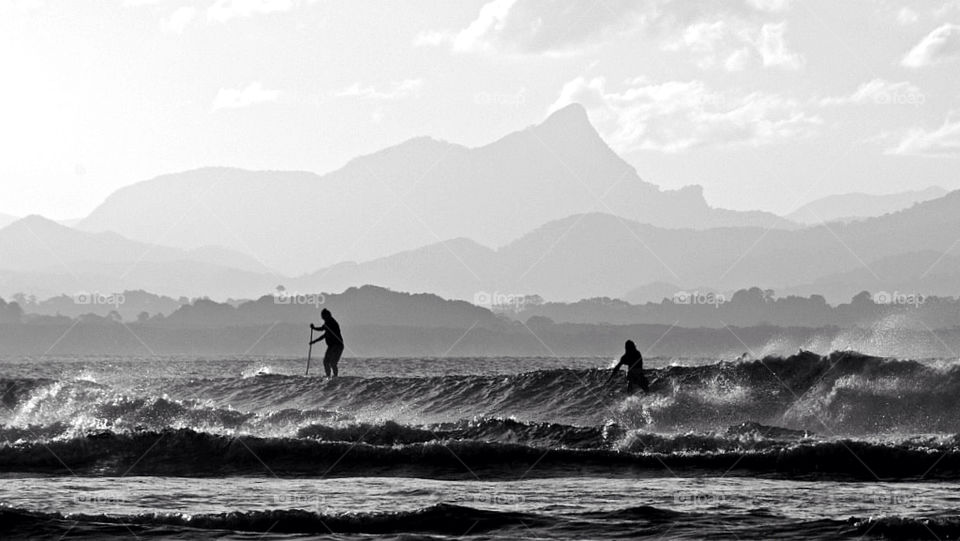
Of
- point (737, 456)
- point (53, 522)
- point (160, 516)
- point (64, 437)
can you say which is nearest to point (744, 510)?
point (737, 456)

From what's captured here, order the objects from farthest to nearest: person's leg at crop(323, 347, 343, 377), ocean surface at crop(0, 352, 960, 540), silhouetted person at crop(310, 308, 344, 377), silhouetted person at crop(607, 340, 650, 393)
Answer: person's leg at crop(323, 347, 343, 377)
silhouetted person at crop(310, 308, 344, 377)
silhouetted person at crop(607, 340, 650, 393)
ocean surface at crop(0, 352, 960, 540)

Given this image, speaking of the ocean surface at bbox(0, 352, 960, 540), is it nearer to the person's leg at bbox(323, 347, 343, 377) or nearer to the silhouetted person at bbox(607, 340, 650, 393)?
the silhouetted person at bbox(607, 340, 650, 393)

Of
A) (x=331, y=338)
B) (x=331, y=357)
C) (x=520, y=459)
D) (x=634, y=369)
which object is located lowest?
(x=520, y=459)

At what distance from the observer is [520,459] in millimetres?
19219

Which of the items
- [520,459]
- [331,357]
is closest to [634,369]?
[520,459]

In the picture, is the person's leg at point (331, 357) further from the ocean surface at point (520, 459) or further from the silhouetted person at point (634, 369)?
the silhouetted person at point (634, 369)

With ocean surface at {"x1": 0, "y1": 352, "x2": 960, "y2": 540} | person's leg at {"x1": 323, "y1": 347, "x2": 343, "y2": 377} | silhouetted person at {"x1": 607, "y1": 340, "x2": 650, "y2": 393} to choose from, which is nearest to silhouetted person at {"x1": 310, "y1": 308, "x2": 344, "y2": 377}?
person's leg at {"x1": 323, "y1": 347, "x2": 343, "y2": 377}

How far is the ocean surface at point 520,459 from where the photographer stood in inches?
532

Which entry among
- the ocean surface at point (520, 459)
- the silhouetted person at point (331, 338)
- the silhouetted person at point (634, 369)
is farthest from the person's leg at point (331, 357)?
the silhouetted person at point (634, 369)

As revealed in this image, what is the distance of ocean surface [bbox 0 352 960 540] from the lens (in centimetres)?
1352

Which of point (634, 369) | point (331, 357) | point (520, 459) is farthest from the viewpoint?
point (331, 357)

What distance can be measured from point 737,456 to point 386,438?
665 centimetres

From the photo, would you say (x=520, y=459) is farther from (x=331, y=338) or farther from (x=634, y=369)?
(x=331, y=338)

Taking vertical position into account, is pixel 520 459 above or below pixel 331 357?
below
